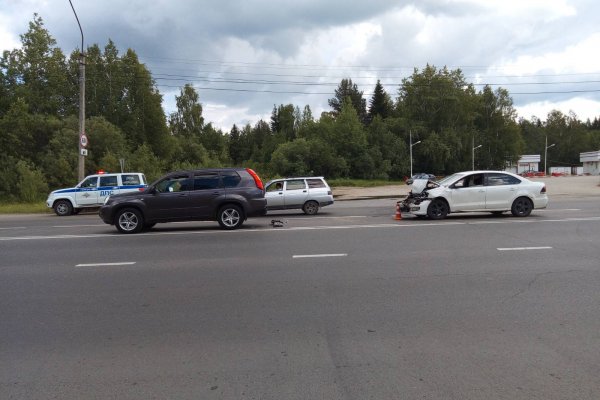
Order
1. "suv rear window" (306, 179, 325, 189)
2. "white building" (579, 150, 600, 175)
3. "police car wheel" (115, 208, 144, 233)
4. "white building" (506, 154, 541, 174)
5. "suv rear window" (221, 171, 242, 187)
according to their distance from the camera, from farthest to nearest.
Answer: "white building" (506, 154, 541, 174)
"white building" (579, 150, 600, 175)
"suv rear window" (306, 179, 325, 189)
"suv rear window" (221, 171, 242, 187)
"police car wheel" (115, 208, 144, 233)

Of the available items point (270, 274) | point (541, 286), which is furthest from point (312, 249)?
point (541, 286)

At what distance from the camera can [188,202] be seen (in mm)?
13250

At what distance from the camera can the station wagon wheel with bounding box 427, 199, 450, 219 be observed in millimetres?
14820

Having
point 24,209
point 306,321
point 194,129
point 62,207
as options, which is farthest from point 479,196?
point 194,129

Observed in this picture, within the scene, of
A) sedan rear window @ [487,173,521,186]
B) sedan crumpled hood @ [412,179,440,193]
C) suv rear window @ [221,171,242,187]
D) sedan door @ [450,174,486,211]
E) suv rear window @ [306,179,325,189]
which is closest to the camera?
suv rear window @ [221,171,242,187]

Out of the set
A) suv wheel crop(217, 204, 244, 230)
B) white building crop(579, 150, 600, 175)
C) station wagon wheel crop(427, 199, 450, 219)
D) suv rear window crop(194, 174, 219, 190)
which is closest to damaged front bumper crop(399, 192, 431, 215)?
station wagon wheel crop(427, 199, 450, 219)

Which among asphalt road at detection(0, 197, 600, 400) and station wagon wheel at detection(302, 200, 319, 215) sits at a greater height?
station wagon wheel at detection(302, 200, 319, 215)

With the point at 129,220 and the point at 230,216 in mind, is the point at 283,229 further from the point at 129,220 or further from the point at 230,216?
the point at 129,220

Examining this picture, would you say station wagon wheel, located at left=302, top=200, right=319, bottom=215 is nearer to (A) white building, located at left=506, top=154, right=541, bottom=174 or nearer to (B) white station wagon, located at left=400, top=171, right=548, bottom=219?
(B) white station wagon, located at left=400, top=171, right=548, bottom=219

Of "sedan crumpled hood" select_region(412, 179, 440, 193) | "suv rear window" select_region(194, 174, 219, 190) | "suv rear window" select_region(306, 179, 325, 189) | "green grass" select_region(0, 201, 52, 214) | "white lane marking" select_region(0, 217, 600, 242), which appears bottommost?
"white lane marking" select_region(0, 217, 600, 242)

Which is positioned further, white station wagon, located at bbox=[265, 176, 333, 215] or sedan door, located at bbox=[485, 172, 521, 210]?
white station wagon, located at bbox=[265, 176, 333, 215]

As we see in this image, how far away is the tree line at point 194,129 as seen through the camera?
4128cm

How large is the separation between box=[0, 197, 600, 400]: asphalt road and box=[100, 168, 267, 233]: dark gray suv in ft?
10.1

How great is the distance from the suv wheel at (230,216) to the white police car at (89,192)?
9906 mm
